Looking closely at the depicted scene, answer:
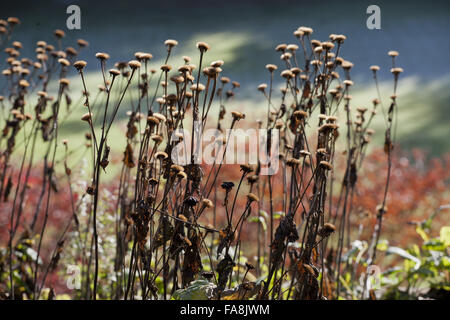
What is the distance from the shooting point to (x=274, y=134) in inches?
67.0

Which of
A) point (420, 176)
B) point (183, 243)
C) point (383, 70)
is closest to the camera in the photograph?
point (183, 243)

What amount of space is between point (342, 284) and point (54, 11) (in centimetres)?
368

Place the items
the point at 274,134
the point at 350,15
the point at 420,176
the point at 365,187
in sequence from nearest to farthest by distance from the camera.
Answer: the point at 274,134, the point at 365,187, the point at 420,176, the point at 350,15

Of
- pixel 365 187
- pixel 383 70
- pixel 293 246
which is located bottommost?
pixel 293 246

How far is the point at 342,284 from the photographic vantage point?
89.5 inches

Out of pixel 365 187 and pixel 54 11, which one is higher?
pixel 54 11
